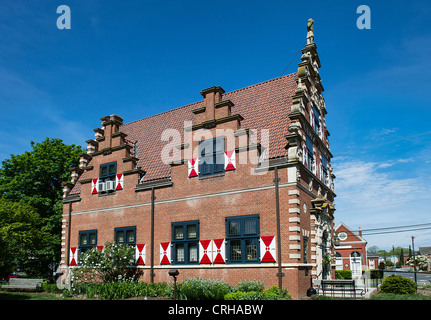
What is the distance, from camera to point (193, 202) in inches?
838

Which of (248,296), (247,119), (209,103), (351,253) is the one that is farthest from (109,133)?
(351,253)

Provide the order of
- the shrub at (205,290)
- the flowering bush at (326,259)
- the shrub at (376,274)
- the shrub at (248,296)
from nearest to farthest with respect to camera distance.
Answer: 1. the shrub at (248,296)
2. the shrub at (205,290)
3. the flowering bush at (326,259)
4. the shrub at (376,274)

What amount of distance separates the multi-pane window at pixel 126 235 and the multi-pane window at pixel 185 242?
10.9 feet

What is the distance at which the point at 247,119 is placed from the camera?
22812 millimetres

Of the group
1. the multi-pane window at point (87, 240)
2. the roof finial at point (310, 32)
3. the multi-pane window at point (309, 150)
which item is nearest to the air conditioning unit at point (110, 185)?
the multi-pane window at point (87, 240)

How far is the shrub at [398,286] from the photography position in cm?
1881

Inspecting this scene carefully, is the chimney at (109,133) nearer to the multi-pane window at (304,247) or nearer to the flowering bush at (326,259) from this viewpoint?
the multi-pane window at (304,247)

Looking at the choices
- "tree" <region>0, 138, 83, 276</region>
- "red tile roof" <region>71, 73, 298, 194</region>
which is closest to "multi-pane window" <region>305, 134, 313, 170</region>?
"red tile roof" <region>71, 73, 298, 194</region>

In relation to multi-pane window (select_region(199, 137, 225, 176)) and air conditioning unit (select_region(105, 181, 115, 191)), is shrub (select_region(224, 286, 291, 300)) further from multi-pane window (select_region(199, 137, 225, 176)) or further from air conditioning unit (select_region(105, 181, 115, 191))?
air conditioning unit (select_region(105, 181, 115, 191))

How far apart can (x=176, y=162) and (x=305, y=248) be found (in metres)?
8.85

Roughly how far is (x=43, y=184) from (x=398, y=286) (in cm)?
2769

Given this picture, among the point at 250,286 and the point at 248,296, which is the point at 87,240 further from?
the point at 248,296
